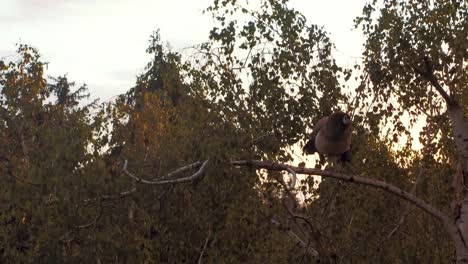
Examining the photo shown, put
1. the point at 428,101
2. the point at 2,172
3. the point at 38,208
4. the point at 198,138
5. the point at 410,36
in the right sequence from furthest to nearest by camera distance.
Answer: the point at 428,101
the point at 410,36
the point at 198,138
the point at 2,172
the point at 38,208

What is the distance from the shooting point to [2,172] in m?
7.68

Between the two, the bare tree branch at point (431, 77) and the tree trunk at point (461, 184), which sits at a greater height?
the bare tree branch at point (431, 77)

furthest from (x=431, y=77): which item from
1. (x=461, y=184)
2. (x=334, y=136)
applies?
(x=334, y=136)

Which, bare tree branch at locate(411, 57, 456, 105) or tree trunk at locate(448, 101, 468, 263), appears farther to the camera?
bare tree branch at locate(411, 57, 456, 105)

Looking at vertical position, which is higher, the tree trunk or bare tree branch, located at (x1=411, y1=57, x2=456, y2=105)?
bare tree branch, located at (x1=411, y1=57, x2=456, y2=105)

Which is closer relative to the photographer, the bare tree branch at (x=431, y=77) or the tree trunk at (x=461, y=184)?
the tree trunk at (x=461, y=184)

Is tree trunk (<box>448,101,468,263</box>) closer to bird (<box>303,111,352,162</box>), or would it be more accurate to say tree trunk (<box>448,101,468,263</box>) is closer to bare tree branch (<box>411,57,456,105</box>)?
bare tree branch (<box>411,57,456,105</box>)

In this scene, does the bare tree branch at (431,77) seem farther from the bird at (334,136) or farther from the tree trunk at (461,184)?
the bird at (334,136)

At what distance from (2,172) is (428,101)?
8.68 meters

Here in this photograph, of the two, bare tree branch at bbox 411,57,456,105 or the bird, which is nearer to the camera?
the bird

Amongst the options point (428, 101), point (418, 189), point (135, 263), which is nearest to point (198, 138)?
point (135, 263)

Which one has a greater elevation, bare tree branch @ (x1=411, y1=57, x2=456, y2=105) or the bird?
bare tree branch @ (x1=411, y1=57, x2=456, y2=105)

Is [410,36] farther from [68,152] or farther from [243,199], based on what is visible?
[68,152]

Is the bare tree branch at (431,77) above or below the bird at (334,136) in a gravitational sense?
above
